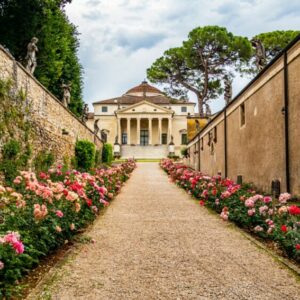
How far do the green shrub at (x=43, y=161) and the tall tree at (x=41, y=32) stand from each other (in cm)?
942

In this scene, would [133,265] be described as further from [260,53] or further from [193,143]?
[193,143]

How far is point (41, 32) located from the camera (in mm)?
21672

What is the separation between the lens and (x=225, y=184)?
971 cm

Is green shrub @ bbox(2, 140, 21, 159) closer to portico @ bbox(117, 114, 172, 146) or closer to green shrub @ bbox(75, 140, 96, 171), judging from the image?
green shrub @ bbox(75, 140, 96, 171)

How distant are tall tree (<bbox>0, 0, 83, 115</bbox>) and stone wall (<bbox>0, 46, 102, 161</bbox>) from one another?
5.20 meters

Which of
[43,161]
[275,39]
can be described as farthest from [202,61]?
[43,161]

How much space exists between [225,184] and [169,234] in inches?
139

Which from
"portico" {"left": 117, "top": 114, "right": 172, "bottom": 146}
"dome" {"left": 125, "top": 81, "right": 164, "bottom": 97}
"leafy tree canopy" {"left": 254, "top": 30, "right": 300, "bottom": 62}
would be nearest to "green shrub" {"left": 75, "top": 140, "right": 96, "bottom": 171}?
"leafy tree canopy" {"left": 254, "top": 30, "right": 300, "bottom": 62}

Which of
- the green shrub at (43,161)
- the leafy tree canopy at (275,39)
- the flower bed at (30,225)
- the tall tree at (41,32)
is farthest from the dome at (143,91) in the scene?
the flower bed at (30,225)

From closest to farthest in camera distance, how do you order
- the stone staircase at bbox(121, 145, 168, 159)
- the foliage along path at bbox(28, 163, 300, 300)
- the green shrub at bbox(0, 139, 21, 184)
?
the foliage along path at bbox(28, 163, 300, 300) → the green shrub at bbox(0, 139, 21, 184) → the stone staircase at bbox(121, 145, 168, 159)

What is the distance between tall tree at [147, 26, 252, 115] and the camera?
45.8m

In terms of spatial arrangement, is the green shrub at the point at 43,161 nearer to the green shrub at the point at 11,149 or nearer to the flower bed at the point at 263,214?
the green shrub at the point at 11,149

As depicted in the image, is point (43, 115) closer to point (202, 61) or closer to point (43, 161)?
point (43, 161)

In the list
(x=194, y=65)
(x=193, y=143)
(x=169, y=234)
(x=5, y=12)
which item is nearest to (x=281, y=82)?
(x=169, y=234)
